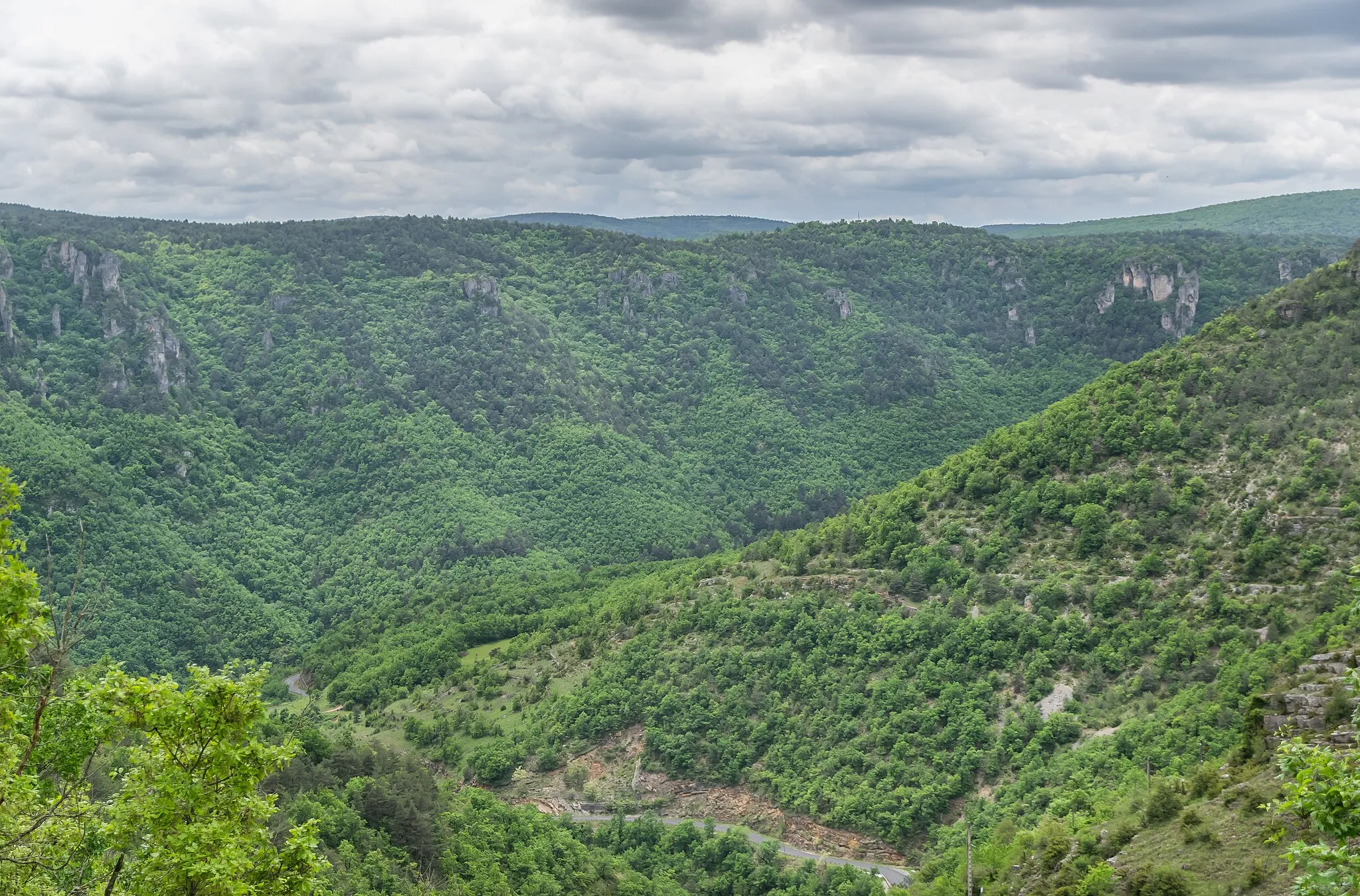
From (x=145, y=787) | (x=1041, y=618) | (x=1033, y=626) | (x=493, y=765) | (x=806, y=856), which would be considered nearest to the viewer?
(x=145, y=787)

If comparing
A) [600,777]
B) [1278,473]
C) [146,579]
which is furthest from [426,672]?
[1278,473]

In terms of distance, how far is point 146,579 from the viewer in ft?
543

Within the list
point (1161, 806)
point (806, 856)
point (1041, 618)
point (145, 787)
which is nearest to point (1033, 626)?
point (1041, 618)

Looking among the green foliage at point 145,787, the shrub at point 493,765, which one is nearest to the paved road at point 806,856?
the shrub at point 493,765

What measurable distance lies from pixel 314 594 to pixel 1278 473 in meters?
146

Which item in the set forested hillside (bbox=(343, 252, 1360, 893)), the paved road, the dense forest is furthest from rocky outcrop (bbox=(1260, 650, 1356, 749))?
the paved road

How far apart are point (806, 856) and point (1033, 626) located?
19.9 m

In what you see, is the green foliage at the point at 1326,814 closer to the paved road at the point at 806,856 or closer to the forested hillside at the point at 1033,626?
the forested hillside at the point at 1033,626

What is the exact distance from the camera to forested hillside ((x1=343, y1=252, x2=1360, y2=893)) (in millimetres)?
61031

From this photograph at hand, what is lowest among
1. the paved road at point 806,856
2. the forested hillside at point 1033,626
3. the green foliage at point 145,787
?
the paved road at point 806,856

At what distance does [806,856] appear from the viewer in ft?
239

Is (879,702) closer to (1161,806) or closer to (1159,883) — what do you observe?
(1161,806)

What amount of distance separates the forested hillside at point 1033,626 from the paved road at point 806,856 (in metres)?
1.93

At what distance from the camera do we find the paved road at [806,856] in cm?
6750
